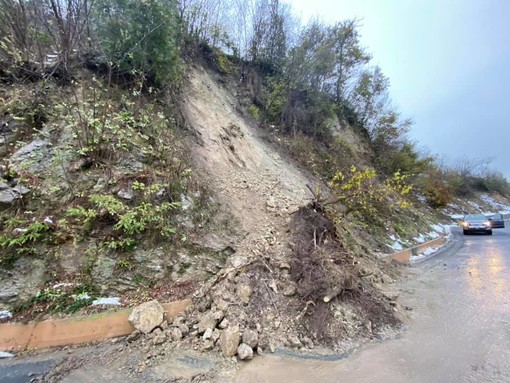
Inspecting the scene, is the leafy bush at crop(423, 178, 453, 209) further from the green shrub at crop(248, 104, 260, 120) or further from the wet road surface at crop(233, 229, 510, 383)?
the wet road surface at crop(233, 229, 510, 383)

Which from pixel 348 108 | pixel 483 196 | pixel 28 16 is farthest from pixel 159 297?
pixel 483 196

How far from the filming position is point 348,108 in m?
17.1

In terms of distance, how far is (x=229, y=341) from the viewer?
3.89 m

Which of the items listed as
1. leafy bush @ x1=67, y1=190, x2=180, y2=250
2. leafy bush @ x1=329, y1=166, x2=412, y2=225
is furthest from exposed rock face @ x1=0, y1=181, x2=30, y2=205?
leafy bush @ x1=329, y1=166, x2=412, y2=225

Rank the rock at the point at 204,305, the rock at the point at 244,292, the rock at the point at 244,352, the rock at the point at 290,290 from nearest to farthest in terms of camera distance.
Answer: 1. the rock at the point at 244,352
2. the rock at the point at 204,305
3. the rock at the point at 244,292
4. the rock at the point at 290,290

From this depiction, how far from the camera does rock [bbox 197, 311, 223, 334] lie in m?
4.17

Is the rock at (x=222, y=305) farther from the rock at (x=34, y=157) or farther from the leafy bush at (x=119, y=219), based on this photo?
the rock at (x=34, y=157)

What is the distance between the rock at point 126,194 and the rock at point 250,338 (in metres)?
3.10

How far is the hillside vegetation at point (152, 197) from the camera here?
4.50m

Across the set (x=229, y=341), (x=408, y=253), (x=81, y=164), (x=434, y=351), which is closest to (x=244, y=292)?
(x=229, y=341)

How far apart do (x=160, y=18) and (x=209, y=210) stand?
484 centimetres

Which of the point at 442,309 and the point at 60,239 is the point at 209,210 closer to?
the point at 60,239

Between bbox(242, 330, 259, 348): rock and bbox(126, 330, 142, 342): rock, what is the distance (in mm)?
1495

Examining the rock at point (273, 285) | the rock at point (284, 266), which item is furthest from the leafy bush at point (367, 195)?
the rock at point (273, 285)
